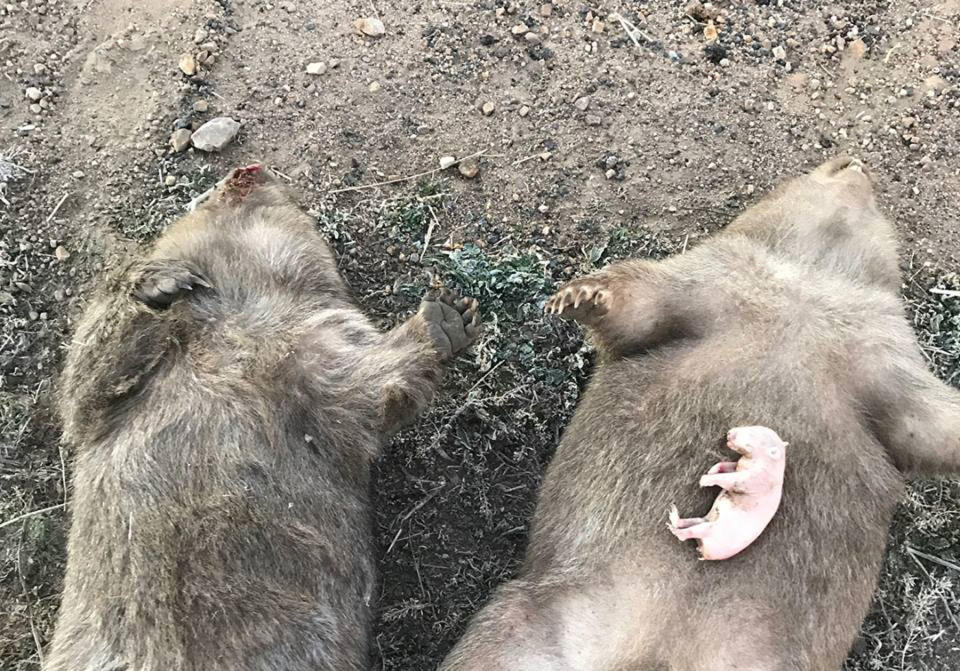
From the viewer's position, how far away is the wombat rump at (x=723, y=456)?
13.3ft

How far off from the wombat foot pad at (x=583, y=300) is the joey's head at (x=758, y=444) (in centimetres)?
84

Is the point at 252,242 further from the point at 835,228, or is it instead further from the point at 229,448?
the point at 835,228

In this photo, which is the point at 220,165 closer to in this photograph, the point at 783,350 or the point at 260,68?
the point at 260,68

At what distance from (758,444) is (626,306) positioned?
930mm

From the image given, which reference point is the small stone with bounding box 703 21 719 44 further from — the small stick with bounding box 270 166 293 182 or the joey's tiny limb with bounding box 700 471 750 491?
the joey's tiny limb with bounding box 700 471 750 491

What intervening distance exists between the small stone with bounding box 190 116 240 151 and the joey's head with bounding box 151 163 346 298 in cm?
71

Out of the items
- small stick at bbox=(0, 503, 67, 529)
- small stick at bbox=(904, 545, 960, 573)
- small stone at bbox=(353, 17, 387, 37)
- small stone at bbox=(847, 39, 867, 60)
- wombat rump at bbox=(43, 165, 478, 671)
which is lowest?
small stick at bbox=(0, 503, 67, 529)

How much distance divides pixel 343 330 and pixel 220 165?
1.77 metres

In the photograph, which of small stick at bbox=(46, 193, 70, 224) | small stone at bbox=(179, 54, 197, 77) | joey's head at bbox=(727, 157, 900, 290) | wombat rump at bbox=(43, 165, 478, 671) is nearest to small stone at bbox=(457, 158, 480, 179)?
wombat rump at bbox=(43, 165, 478, 671)

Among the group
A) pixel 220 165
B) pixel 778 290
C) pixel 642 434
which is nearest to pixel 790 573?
pixel 642 434

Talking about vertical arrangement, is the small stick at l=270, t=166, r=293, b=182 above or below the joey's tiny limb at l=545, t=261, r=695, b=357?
below

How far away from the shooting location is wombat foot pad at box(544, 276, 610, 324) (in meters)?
4.43

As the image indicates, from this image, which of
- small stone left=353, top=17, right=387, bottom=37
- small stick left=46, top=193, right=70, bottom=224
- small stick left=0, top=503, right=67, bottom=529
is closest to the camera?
small stick left=0, top=503, right=67, bottom=529

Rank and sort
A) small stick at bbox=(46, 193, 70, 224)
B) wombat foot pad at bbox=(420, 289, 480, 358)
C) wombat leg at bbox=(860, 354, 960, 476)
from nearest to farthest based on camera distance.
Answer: wombat leg at bbox=(860, 354, 960, 476), wombat foot pad at bbox=(420, 289, 480, 358), small stick at bbox=(46, 193, 70, 224)
